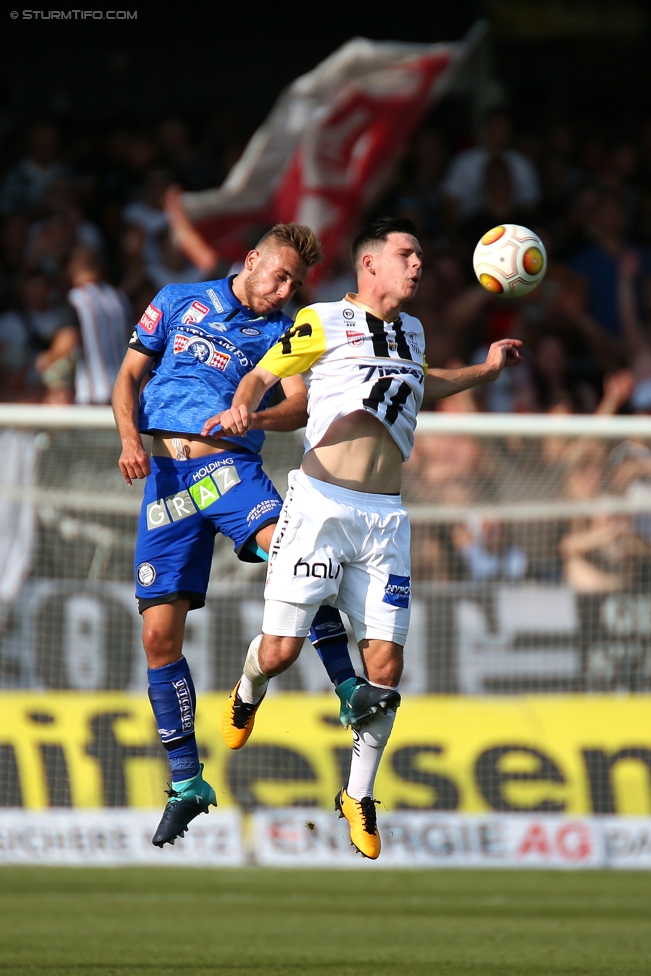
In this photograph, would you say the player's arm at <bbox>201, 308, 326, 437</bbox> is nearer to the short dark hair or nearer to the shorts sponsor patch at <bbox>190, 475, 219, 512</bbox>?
the short dark hair

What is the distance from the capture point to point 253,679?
7676 mm

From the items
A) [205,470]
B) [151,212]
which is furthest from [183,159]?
[205,470]

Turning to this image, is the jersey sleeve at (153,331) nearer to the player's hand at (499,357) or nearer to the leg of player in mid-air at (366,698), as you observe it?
the leg of player in mid-air at (366,698)

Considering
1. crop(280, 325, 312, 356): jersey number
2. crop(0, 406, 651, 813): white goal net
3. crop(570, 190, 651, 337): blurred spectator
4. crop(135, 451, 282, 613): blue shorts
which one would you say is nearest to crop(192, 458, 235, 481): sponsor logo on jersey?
crop(135, 451, 282, 613): blue shorts

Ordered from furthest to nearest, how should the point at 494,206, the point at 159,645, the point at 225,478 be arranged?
the point at 494,206, the point at 159,645, the point at 225,478

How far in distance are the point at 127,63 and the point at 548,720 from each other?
10257mm

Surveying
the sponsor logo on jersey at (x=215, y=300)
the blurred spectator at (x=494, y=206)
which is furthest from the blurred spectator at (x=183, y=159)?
the sponsor logo on jersey at (x=215, y=300)

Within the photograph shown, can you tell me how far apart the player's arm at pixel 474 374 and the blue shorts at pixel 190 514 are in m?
1.03

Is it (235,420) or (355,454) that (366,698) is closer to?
(355,454)

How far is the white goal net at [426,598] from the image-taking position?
1303 cm

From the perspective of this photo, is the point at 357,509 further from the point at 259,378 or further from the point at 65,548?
the point at 65,548

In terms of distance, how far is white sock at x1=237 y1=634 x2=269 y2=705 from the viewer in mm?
7594

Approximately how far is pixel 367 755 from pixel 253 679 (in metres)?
Result: 0.71

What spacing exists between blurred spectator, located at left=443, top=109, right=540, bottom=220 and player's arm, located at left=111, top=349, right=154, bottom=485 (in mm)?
9155
